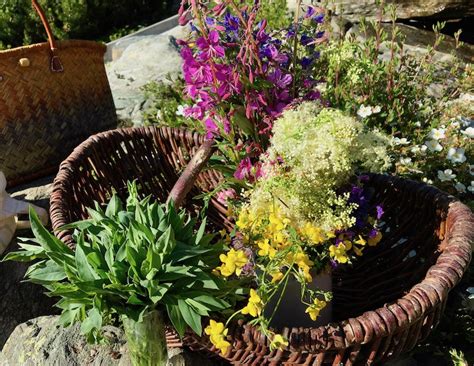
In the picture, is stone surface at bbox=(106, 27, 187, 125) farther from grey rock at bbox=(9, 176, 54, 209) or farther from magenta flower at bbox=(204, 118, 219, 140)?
magenta flower at bbox=(204, 118, 219, 140)

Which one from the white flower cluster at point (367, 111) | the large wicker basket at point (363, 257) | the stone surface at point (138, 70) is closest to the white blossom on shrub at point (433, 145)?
the white flower cluster at point (367, 111)

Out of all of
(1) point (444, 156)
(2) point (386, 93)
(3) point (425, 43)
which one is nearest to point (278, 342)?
(1) point (444, 156)

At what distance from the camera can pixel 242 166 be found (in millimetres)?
1909

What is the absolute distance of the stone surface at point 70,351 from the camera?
65.9 inches

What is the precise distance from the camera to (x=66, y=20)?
23.0ft

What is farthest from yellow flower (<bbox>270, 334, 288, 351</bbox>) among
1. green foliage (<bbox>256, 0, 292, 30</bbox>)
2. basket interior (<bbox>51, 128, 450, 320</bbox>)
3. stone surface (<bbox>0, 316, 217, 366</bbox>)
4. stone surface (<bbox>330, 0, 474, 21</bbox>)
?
stone surface (<bbox>330, 0, 474, 21</bbox>)

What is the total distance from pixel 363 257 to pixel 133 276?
0.97 meters

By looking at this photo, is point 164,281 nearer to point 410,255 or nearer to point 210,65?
point 210,65

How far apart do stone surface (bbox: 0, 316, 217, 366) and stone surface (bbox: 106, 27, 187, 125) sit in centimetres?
230

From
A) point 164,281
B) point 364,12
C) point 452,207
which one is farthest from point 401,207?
point 364,12

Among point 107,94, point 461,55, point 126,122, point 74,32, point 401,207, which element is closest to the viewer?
point 401,207

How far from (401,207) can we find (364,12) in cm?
357

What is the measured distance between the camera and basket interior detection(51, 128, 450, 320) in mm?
1888

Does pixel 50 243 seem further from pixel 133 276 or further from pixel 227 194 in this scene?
pixel 227 194
